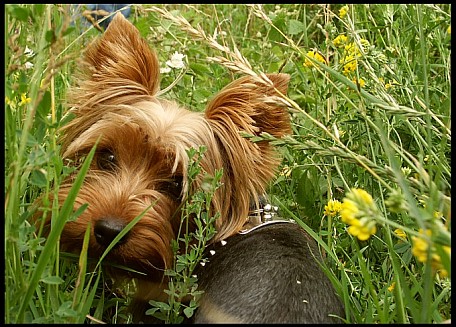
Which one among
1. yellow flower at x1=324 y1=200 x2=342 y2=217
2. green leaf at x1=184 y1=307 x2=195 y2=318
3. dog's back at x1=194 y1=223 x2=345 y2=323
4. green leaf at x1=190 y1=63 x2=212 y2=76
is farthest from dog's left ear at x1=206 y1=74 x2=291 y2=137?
green leaf at x1=184 y1=307 x2=195 y2=318

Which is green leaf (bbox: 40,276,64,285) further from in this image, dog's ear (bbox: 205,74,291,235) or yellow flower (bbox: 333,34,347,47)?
yellow flower (bbox: 333,34,347,47)

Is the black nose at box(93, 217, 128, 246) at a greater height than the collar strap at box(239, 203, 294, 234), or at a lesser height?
greater

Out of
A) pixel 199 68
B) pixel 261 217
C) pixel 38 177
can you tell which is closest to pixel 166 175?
pixel 261 217

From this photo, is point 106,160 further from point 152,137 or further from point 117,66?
point 117,66

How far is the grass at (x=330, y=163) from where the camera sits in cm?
180

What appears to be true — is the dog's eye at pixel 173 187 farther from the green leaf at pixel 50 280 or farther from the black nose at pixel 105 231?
the green leaf at pixel 50 280

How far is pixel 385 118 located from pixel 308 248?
67cm

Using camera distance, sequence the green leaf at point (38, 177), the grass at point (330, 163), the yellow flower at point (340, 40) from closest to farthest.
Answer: the grass at point (330, 163)
the green leaf at point (38, 177)
the yellow flower at point (340, 40)

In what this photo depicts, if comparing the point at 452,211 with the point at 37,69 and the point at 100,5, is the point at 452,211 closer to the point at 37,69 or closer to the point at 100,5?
the point at 37,69

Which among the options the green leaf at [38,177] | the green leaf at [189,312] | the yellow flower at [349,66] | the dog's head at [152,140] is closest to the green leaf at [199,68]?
the dog's head at [152,140]

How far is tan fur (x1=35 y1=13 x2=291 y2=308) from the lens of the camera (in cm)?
292

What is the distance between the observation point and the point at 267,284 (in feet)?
7.35

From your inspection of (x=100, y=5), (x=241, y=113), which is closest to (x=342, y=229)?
(x=241, y=113)

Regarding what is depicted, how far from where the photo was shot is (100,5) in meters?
5.97
